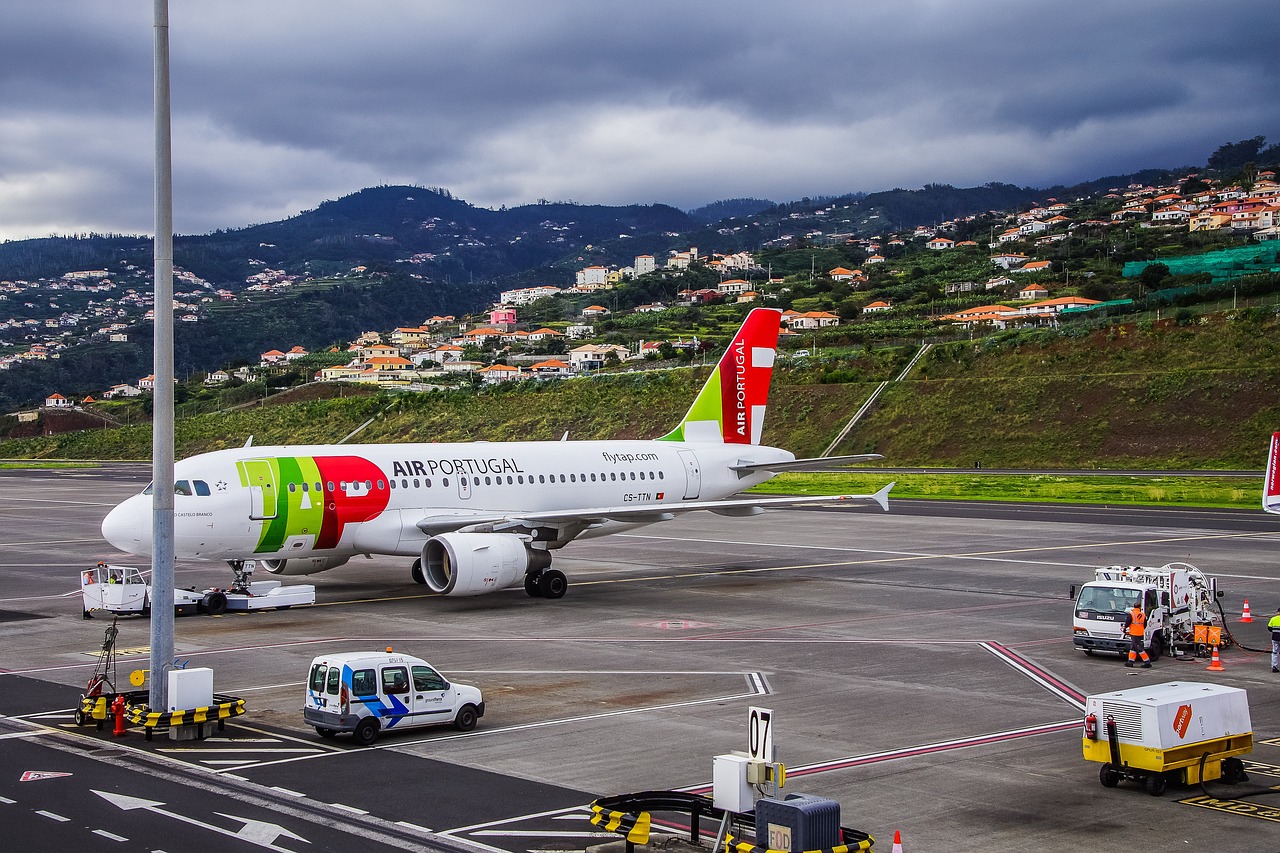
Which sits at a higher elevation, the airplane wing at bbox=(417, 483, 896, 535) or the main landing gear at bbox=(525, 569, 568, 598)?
the airplane wing at bbox=(417, 483, 896, 535)

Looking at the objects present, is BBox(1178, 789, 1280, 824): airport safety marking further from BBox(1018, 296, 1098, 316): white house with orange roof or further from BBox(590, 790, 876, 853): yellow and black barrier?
BBox(1018, 296, 1098, 316): white house with orange roof

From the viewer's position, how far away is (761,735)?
14398 mm

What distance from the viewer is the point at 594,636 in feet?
96.9

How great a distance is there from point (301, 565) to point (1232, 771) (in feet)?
88.0

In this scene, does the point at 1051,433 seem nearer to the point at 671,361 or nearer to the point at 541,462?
the point at 671,361

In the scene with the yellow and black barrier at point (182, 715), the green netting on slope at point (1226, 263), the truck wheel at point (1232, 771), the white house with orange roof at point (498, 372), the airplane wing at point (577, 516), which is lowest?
the truck wheel at point (1232, 771)

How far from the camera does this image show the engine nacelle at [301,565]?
35.9 m

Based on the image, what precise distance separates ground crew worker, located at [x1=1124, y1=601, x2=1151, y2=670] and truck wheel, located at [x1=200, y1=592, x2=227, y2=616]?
22725 mm

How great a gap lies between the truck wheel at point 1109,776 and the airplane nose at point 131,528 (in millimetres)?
24203

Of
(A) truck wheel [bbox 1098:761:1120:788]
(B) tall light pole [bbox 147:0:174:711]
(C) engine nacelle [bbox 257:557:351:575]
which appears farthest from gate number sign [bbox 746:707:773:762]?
(C) engine nacelle [bbox 257:557:351:575]

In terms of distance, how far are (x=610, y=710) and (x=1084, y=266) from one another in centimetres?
17633

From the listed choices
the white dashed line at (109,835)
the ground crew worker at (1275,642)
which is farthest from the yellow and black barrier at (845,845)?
the ground crew worker at (1275,642)

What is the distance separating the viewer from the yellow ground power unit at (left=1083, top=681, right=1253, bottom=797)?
16516 mm

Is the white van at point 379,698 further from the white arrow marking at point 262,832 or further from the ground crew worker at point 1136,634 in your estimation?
the ground crew worker at point 1136,634
